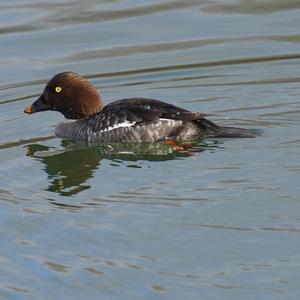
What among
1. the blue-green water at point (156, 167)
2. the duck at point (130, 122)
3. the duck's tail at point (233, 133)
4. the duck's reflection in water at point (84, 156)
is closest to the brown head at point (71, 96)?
the duck at point (130, 122)

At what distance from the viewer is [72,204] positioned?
1060 cm

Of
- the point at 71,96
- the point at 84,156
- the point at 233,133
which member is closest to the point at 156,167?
the point at 233,133

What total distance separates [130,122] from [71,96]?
3.98ft

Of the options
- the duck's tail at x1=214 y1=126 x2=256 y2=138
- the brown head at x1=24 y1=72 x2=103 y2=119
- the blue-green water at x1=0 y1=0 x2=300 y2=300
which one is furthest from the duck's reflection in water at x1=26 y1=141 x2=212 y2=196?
the brown head at x1=24 y1=72 x2=103 y2=119

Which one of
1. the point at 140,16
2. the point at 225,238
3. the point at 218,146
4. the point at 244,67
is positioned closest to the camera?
the point at 225,238

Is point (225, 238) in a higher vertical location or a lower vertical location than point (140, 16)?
lower

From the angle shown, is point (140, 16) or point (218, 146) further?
point (140, 16)

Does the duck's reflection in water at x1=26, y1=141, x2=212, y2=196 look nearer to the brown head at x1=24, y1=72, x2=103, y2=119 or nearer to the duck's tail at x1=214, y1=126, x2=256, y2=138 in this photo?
the duck's tail at x1=214, y1=126, x2=256, y2=138

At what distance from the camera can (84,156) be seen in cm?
1255

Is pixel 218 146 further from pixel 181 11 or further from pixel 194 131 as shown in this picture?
pixel 181 11

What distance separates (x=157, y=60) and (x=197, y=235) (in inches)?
273

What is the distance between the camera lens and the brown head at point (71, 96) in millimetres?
13555

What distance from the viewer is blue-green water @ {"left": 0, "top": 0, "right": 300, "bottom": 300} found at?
8.87 metres

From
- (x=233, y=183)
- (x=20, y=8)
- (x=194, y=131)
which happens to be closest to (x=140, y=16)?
(x=20, y=8)
